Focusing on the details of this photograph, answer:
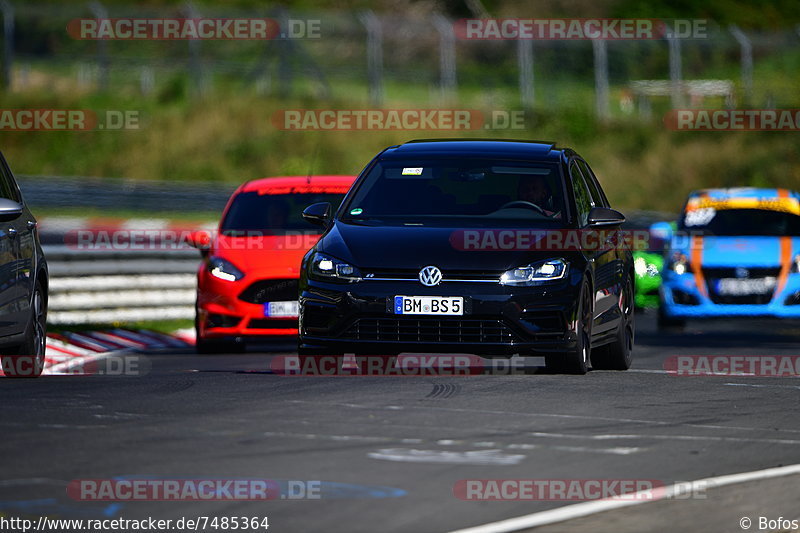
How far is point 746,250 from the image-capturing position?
744 inches

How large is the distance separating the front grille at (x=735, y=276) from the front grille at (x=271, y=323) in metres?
5.96

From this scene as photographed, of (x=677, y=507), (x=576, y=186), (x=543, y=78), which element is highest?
(x=543, y=78)

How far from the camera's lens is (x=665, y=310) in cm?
1916

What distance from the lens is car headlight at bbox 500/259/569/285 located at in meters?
10.8

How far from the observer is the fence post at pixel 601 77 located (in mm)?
40938

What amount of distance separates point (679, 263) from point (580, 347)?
812cm

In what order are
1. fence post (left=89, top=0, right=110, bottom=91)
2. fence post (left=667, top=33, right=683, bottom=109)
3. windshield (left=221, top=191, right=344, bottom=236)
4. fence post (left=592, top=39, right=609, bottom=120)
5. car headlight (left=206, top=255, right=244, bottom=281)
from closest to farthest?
1. car headlight (left=206, top=255, right=244, bottom=281)
2. windshield (left=221, top=191, right=344, bottom=236)
3. fence post (left=89, top=0, right=110, bottom=91)
4. fence post (left=667, top=33, right=683, bottom=109)
5. fence post (left=592, top=39, right=609, bottom=120)

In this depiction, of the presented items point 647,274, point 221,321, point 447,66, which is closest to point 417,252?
point 221,321

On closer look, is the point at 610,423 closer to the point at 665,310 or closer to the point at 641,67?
the point at 665,310

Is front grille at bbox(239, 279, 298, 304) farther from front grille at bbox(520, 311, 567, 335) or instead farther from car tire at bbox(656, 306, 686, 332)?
car tire at bbox(656, 306, 686, 332)

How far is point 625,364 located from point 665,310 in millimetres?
6559

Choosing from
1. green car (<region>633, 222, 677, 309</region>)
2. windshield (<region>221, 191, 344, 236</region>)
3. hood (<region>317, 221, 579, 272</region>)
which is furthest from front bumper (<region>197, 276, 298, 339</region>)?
green car (<region>633, 222, 677, 309</region>)

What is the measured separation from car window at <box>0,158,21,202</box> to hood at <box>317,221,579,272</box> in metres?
2.22

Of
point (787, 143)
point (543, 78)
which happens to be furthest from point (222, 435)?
point (543, 78)
